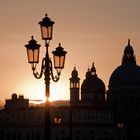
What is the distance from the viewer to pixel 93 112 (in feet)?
433

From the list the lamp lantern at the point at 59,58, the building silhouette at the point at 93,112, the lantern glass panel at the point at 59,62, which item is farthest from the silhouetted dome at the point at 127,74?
the lantern glass panel at the point at 59,62

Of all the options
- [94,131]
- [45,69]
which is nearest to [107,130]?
[94,131]

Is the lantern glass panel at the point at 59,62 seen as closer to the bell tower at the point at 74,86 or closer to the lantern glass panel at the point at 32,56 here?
the lantern glass panel at the point at 32,56

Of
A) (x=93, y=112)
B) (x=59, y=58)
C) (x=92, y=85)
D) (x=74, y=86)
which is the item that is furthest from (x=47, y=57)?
(x=74, y=86)

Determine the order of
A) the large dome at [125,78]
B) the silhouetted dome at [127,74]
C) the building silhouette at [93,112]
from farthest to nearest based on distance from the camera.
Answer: the silhouetted dome at [127,74], the large dome at [125,78], the building silhouette at [93,112]

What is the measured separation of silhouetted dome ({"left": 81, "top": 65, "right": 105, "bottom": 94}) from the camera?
14012cm

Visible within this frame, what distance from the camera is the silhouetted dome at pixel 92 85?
14012 centimetres

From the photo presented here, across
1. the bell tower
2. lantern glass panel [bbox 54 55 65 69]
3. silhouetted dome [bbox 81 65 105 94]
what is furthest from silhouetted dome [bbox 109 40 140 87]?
lantern glass panel [bbox 54 55 65 69]

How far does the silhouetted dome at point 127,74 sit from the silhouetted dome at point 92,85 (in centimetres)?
384

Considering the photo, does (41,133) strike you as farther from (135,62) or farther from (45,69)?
(45,69)

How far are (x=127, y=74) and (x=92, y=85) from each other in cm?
720

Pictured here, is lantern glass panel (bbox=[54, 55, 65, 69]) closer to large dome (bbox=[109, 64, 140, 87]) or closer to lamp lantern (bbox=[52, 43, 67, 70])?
lamp lantern (bbox=[52, 43, 67, 70])

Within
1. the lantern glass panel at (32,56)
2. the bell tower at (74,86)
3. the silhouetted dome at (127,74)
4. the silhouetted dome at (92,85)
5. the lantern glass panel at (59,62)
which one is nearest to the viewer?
the lantern glass panel at (32,56)

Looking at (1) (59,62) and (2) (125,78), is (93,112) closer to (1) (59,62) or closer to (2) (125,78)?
(2) (125,78)
